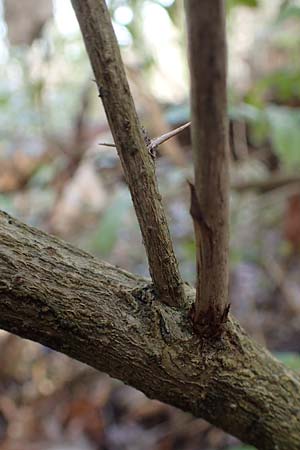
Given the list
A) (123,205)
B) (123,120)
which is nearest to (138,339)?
(123,120)

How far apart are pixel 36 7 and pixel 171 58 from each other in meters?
1.21

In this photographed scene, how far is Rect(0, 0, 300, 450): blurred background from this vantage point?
1.22 m

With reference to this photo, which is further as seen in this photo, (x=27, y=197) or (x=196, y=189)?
(x=27, y=197)

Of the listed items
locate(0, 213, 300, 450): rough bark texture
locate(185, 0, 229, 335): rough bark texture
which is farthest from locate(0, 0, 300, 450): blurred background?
locate(185, 0, 229, 335): rough bark texture

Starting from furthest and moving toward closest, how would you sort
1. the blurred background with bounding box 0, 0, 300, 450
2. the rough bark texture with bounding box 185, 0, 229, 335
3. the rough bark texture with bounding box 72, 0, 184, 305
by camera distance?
the blurred background with bounding box 0, 0, 300, 450 < the rough bark texture with bounding box 72, 0, 184, 305 < the rough bark texture with bounding box 185, 0, 229, 335

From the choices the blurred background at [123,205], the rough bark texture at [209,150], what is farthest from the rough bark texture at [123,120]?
the blurred background at [123,205]

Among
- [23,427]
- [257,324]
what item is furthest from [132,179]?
[257,324]

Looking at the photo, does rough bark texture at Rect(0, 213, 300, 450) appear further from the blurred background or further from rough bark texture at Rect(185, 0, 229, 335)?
the blurred background

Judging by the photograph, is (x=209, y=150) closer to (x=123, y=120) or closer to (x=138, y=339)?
(x=123, y=120)

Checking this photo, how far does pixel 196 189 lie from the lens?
12.6 inches

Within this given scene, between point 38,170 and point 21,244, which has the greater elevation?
point 38,170

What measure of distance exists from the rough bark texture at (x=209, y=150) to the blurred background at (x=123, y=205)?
46 centimetres

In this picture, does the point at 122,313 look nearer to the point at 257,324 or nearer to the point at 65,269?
the point at 65,269

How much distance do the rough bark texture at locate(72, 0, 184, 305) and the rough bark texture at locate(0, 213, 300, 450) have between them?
6 centimetres
